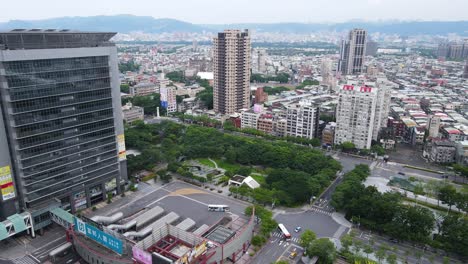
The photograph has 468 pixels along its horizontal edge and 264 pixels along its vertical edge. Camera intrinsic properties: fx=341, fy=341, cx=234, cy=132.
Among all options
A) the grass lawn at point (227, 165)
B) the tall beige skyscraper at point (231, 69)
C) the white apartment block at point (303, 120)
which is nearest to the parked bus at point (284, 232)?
the grass lawn at point (227, 165)

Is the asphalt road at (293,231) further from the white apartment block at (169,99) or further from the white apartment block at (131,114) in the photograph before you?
the white apartment block at (169,99)

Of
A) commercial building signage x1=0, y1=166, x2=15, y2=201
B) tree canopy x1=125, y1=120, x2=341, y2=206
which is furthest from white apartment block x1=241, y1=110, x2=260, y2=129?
commercial building signage x1=0, y1=166, x2=15, y2=201

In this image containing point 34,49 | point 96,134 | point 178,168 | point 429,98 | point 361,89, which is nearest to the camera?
point 34,49

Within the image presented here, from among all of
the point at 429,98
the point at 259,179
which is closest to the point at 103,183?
the point at 259,179

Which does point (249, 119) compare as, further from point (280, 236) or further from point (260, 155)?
point (280, 236)

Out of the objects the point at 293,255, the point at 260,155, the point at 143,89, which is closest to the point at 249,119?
the point at 260,155

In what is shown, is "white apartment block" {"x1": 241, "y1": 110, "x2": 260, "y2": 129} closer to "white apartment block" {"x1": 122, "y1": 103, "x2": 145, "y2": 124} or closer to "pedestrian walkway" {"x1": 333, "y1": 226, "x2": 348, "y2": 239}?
"white apartment block" {"x1": 122, "y1": 103, "x2": 145, "y2": 124}

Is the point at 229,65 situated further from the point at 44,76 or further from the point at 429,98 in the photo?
the point at 429,98
